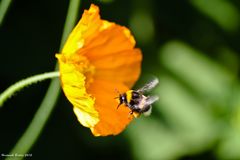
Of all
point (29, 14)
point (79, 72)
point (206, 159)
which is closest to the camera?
point (79, 72)

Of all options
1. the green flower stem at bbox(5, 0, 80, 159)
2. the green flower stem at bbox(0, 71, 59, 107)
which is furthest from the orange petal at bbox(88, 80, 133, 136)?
the green flower stem at bbox(0, 71, 59, 107)

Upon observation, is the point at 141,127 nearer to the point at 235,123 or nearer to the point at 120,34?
the point at 235,123

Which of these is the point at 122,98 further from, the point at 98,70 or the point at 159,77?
the point at 159,77

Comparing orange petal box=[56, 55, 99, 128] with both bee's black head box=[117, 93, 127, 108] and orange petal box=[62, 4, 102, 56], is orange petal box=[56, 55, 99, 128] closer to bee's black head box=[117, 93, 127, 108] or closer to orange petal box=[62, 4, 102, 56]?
orange petal box=[62, 4, 102, 56]

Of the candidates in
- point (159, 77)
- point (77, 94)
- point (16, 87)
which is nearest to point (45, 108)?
point (77, 94)

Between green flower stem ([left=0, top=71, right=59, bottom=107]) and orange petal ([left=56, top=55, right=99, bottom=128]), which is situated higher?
green flower stem ([left=0, top=71, right=59, bottom=107])

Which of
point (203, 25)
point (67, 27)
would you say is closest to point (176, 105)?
point (203, 25)
